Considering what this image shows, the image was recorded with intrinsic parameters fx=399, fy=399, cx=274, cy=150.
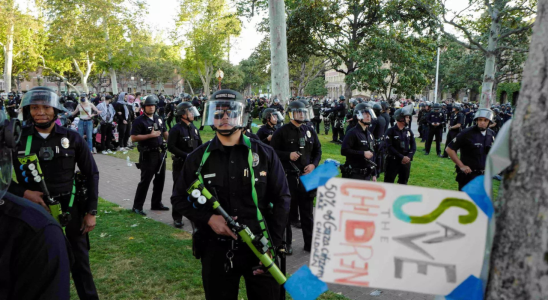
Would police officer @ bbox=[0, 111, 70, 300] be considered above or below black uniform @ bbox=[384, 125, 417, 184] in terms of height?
above

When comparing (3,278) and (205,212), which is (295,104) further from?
(3,278)

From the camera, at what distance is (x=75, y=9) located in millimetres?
27531

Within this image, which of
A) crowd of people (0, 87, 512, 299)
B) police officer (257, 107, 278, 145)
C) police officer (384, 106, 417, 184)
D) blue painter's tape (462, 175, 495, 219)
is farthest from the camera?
police officer (384, 106, 417, 184)

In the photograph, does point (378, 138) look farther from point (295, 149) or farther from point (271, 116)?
point (295, 149)

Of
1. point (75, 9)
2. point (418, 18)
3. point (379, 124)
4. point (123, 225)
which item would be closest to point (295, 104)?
point (123, 225)

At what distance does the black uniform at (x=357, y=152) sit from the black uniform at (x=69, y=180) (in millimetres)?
4414

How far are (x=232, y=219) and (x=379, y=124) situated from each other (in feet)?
28.1

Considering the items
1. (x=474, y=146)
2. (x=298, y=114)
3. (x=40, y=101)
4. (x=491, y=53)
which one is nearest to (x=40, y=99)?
(x=40, y=101)

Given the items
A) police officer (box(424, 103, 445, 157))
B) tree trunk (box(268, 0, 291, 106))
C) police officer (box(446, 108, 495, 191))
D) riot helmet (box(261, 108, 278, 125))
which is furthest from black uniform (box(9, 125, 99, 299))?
police officer (box(424, 103, 445, 157))

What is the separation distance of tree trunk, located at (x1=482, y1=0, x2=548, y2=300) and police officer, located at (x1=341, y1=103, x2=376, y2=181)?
580 cm

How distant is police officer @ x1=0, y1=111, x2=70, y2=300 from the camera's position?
1.67m

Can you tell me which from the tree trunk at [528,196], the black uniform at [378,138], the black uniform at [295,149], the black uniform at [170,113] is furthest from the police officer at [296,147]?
the black uniform at [170,113]

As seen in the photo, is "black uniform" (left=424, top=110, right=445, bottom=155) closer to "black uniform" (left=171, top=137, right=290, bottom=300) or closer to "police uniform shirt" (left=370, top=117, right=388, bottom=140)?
"police uniform shirt" (left=370, top=117, right=388, bottom=140)

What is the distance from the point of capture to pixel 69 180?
4.24 metres
